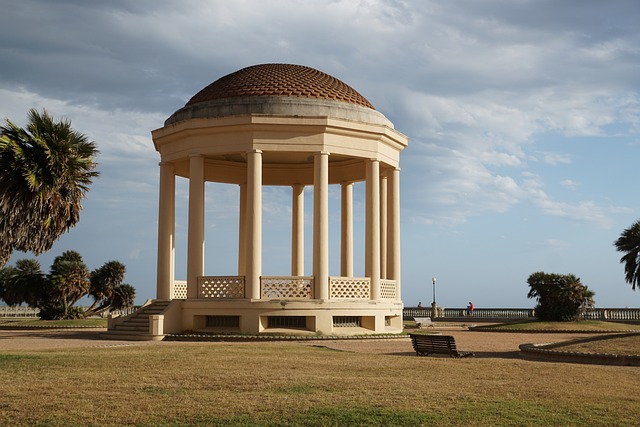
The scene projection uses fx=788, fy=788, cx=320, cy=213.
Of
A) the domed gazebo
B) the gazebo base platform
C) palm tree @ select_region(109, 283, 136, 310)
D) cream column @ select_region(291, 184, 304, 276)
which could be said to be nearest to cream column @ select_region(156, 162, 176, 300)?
the domed gazebo

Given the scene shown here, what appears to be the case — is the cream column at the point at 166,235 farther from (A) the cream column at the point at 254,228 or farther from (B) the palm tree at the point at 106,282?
(B) the palm tree at the point at 106,282

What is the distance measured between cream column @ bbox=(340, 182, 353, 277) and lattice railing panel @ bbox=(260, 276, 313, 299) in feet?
27.1

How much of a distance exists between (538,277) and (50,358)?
40180 millimetres

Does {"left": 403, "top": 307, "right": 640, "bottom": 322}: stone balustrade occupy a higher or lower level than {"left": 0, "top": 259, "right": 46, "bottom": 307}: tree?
lower

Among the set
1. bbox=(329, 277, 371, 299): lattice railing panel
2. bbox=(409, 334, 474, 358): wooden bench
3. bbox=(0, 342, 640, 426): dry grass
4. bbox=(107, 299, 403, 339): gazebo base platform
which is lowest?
bbox=(0, 342, 640, 426): dry grass

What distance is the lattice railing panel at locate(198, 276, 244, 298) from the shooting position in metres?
34.2

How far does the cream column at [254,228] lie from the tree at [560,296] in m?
26.4

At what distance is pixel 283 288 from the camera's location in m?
33.7

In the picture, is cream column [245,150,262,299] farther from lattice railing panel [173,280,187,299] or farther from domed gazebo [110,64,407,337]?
lattice railing panel [173,280,187,299]

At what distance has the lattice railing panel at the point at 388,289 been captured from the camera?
3709 cm

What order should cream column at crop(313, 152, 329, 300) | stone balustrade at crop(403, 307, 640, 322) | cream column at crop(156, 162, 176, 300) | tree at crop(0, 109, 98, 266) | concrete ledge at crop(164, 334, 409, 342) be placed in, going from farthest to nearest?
stone balustrade at crop(403, 307, 640, 322) < cream column at crop(156, 162, 176, 300) < cream column at crop(313, 152, 329, 300) < concrete ledge at crop(164, 334, 409, 342) < tree at crop(0, 109, 98, 266)

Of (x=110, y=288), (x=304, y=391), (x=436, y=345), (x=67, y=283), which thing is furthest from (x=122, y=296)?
(x=304, y=391)

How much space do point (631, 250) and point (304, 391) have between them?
4342 centimetres

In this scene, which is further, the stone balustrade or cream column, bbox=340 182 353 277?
the stone balustrade
